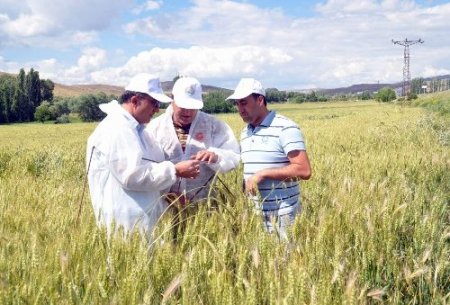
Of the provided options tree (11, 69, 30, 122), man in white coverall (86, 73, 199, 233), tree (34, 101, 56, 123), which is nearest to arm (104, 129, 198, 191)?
man in white coverall (86, 73, 199, 233)

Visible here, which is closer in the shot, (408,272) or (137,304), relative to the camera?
(137,304)

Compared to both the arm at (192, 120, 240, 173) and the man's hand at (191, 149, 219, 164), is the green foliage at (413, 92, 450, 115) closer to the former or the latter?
the arm at (192, 120, 240, 173)

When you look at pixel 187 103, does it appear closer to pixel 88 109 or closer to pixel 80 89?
pixel 88 109

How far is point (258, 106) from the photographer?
3.22 metres

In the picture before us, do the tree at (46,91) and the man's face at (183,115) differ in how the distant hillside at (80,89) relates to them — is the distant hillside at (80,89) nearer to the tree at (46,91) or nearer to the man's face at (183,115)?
the tree at (46,91)

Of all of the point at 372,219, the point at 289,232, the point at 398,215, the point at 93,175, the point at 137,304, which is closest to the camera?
the point at 137,304

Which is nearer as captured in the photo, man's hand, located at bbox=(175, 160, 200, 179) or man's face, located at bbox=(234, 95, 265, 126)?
man's hand, located at bbox=(175, 160, 200, 179)

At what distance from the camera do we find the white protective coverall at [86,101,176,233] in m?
2.54

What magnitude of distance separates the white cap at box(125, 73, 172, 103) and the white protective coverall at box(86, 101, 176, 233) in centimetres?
14

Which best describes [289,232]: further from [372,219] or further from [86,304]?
[86,304]

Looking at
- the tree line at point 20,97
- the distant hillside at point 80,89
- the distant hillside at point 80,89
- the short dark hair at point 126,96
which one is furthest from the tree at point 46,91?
the short dark hair at point 126,96

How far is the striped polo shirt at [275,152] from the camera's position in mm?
3115

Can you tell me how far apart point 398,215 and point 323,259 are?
0.84m

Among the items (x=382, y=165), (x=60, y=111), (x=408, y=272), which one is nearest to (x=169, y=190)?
(x=408, y=272)
